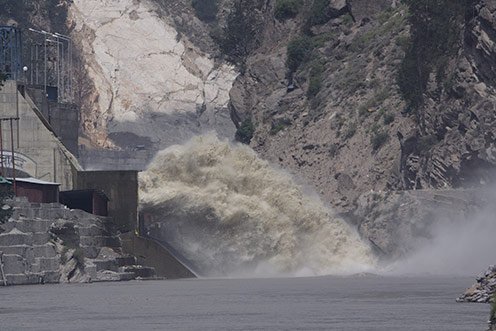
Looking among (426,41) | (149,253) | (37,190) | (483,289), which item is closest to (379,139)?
(426,41)

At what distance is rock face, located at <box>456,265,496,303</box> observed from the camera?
3547 inches

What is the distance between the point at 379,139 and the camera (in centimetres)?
18388

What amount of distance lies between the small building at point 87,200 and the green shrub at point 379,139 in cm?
4514

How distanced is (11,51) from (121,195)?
27.5 m

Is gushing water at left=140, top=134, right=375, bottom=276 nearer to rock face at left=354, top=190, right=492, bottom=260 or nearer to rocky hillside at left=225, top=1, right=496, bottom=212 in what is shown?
rock face at left=354, top=190, right=492, bottom=260

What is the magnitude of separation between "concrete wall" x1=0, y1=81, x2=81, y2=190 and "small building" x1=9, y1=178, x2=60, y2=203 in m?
8.14

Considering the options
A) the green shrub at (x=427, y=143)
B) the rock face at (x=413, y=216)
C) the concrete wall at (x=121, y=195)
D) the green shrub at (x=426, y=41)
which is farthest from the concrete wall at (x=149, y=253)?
the green shrub at (x=426, y=41)

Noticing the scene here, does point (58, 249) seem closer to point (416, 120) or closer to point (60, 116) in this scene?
point (60, 116)

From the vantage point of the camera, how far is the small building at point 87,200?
14275 centimetres

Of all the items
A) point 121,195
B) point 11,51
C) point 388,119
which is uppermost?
point 11,51

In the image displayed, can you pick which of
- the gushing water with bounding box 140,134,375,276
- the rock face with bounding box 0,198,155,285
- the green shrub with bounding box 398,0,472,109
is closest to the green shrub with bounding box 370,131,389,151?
the green shrub with bounding box 398,0,472,109

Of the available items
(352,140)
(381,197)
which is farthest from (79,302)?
(352,140)

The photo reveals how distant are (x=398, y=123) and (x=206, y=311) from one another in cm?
9164

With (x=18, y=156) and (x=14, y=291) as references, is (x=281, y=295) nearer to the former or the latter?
(x=14, y=291)
